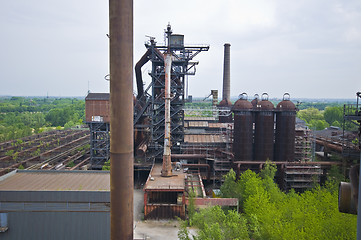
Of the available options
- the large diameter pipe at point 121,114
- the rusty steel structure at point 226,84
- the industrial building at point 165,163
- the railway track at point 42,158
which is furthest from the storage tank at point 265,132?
the rusty steel structure at point 226,84

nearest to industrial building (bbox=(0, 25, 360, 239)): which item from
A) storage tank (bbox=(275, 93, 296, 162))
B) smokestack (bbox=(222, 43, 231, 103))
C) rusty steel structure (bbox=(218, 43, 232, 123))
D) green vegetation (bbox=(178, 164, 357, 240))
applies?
storage tank (bbox=(275, 93, 296, 162))

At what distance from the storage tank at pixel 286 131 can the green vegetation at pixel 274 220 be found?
534 centimetres

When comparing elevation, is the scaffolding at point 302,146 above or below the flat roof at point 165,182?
above

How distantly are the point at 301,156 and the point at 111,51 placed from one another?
969 inches

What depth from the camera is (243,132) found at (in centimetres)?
2448

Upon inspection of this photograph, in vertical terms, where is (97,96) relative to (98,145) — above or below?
above

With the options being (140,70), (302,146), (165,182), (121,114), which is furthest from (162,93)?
(121,114)

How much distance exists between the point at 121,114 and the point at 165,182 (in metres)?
13.9

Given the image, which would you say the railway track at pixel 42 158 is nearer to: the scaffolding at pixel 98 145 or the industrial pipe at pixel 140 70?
the scaffolding at pixel 98 145

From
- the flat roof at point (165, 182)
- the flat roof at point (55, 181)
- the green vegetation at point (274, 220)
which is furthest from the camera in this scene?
the flat roof at point (165, 182)

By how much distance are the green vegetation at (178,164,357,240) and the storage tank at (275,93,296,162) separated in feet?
17.5

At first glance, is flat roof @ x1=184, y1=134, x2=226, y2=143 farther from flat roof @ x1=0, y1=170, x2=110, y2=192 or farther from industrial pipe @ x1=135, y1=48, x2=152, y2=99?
flat roof @ x1=0, y1=170, x2=110, y2=192

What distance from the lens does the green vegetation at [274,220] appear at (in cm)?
1159

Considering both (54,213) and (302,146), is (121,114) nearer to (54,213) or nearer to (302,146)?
(54,213)
